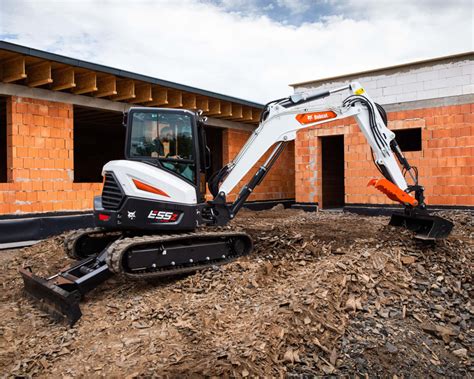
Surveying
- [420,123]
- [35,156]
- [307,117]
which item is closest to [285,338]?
[307,117]

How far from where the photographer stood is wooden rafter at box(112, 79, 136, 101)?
11367mm

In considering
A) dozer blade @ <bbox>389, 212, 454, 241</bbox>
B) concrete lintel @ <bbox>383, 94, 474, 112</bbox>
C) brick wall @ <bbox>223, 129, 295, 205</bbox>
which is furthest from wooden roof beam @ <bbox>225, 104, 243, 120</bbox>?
dozer blade @ <bbox>389, 212, 454, 241</bbox>

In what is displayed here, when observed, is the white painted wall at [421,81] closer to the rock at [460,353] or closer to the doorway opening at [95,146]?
the rock at [460,353]

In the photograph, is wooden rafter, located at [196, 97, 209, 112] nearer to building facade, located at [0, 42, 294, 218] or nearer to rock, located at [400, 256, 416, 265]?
building facade, located at [0, 42, 294, 218]

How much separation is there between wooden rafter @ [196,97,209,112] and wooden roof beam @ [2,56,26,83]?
5.59 metres

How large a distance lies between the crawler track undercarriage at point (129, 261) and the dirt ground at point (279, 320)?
0.22 meters

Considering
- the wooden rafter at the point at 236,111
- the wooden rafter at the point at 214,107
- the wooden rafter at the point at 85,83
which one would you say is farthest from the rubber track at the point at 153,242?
the wooden rafter at the point at 236,111

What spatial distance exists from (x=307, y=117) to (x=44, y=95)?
658 centimetres

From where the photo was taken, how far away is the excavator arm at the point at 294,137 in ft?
23.9

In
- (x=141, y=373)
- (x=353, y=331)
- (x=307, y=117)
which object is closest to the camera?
(x=141, y=373)

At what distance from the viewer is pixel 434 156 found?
12656 millimetres

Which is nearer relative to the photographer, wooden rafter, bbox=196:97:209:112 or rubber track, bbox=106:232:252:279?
rubber track, bbox=106:232:252:279

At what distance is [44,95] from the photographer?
Result: 33.8ft

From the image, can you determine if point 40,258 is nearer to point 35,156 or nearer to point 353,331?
point 35,156
